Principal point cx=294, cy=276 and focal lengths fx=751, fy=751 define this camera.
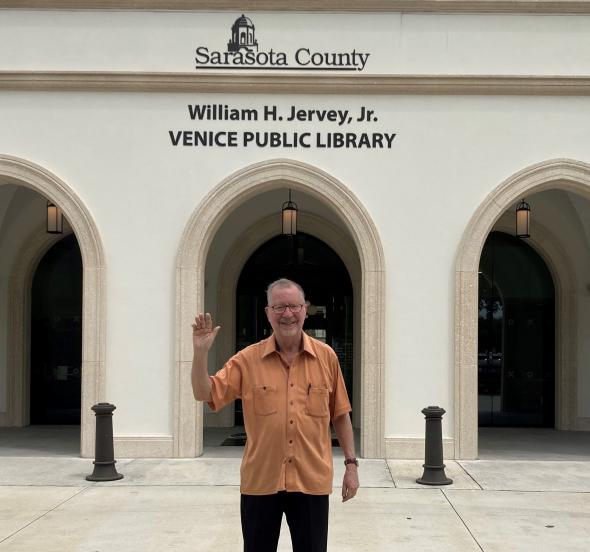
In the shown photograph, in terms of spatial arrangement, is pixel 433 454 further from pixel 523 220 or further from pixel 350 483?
pixel 350 483

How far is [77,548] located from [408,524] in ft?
9.71

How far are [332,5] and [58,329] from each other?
7790mm

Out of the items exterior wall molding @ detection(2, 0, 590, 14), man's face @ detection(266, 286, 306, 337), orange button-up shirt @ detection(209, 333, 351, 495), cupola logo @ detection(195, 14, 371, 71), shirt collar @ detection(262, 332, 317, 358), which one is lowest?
orange button-up shirt @ detection(209, 333, 351, 495)

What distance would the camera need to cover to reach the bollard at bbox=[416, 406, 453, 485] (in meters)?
8.76

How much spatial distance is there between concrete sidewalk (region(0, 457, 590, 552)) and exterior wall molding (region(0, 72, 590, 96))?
16.7 ft

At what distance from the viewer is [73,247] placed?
14.1 meters

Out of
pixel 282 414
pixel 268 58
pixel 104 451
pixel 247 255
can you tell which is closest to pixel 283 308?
pixel 282 414

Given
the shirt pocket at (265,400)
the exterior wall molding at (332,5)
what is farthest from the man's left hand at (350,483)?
the exterior wall molding at (332,5)

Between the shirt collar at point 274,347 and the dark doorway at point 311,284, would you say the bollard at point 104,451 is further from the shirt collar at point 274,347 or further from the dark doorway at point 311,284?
the dark doorway at point 311,284

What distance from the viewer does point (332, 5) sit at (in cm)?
1037

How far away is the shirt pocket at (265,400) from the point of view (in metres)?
4.07

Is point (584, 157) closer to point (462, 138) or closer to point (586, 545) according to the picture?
point (462, 138)

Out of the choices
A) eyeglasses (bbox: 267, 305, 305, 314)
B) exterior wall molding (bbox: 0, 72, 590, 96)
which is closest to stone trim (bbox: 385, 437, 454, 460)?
exterior wall molding (bbox: 0, 72, 590, 96)

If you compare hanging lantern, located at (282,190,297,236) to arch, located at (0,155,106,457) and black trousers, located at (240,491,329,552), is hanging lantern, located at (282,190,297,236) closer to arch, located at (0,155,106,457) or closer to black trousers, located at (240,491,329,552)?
arch, located at (0,155,106,457)
